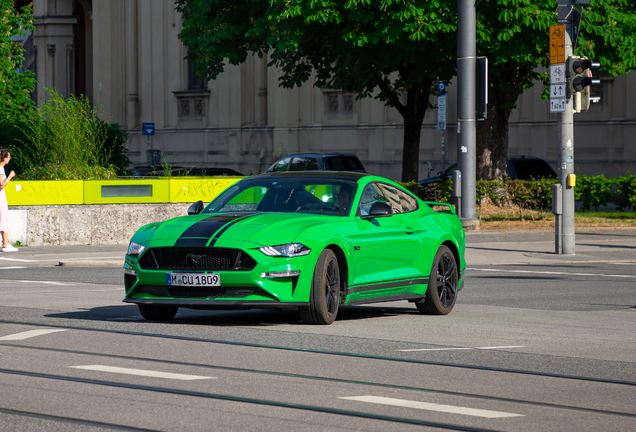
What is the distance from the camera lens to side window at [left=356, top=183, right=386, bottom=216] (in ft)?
34.6

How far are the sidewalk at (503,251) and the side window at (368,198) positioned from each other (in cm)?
772

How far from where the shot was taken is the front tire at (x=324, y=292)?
9562 mm

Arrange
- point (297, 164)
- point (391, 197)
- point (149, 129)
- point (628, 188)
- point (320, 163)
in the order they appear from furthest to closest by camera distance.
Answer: point (149, 129), point (297, 164), point (320, 163), point (628, 188), point (391, 197)

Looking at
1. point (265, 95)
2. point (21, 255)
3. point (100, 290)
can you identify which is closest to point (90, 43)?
point (265, 95)

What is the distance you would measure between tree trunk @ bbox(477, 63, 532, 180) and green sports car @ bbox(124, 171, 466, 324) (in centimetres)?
1646

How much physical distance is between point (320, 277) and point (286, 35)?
667 inches

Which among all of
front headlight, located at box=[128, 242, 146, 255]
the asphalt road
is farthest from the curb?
front headlight, located at box=[128, 242, 146, 255]

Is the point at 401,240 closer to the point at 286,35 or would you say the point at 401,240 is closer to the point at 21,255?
the point at 21,255

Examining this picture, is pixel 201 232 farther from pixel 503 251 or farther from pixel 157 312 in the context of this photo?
pixel 503 251

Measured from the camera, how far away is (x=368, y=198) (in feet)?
35.2

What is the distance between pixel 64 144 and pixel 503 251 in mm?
9079

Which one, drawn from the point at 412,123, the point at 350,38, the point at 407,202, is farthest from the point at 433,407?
the point at 412,123

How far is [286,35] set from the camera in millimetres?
25797

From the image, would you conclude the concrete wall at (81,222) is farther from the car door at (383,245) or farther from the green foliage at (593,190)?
the car door at (383,245)
